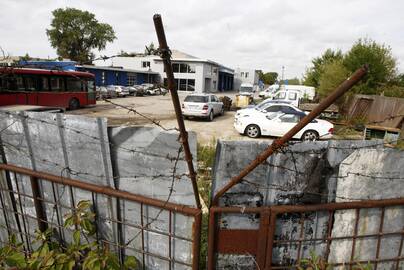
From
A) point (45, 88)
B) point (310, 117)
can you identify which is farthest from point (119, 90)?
point (310, 117)

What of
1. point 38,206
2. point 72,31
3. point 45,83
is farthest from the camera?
point 72,31

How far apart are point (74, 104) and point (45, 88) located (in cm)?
265

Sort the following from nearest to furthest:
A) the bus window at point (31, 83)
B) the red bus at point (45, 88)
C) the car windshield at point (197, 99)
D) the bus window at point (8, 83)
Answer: the bus window at point (8, 83)
the red bus at point (45, 88)
the bus window at point (31, 83)
the car windshield at point (197, 99)

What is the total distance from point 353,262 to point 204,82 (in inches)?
1801

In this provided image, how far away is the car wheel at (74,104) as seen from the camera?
730 inches

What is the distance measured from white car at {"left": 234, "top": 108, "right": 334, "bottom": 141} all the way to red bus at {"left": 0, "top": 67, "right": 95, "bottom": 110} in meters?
7.20

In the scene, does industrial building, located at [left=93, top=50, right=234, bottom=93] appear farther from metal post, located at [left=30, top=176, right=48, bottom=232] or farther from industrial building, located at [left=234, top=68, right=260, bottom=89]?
metal post, located at [left=30, top=176, right=48, bottom=232]

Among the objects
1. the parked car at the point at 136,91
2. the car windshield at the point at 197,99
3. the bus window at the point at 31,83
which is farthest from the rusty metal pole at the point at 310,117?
the parked car at the point at 136,91

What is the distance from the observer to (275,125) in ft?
38.9

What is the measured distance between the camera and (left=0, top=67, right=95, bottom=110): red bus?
1457 centimetres

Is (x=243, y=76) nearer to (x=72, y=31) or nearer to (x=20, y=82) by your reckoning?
(x=72, y=31)

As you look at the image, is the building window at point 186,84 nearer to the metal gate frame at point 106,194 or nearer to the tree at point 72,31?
the tree at point 72,31

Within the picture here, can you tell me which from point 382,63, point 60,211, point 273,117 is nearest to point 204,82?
point 382,63

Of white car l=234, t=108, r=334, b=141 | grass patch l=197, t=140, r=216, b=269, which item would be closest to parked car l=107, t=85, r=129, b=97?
white car l=234, t=108, r=334, b=141
